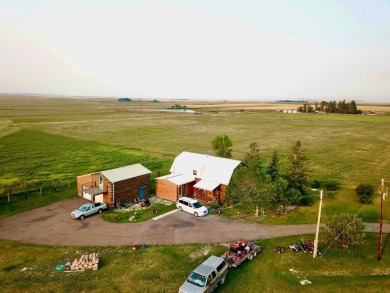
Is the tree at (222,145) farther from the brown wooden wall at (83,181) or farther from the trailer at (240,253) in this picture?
the trailer at (240,253)

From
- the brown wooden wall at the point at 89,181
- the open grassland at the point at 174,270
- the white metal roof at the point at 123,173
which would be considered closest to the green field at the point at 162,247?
the open grassland at the point at 174,270

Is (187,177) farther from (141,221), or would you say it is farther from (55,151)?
(55,151)

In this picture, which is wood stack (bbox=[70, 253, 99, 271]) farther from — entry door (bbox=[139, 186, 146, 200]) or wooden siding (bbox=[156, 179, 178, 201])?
wooden siding (bbox=[156, 179, 178, 201])

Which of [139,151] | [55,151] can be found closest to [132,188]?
[139,151]

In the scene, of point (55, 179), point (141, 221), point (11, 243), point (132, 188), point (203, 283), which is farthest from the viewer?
point (55, 179)

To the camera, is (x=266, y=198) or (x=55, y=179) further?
(x=55, y=179)

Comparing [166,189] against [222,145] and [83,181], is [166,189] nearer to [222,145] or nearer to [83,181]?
[83,181]
